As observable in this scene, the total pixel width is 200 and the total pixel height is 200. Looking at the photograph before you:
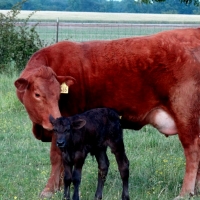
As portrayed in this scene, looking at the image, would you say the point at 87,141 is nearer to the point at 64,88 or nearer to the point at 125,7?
the point at 64,88

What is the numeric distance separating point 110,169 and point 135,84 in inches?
56.1

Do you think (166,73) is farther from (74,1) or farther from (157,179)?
(74,1)

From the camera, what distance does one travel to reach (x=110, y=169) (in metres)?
7.76

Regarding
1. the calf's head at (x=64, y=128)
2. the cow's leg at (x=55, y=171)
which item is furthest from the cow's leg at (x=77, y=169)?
the cow's leg at (x=55, y=171)

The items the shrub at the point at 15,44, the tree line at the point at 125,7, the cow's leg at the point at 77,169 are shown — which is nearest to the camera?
the cow's leg at the point at 77,169

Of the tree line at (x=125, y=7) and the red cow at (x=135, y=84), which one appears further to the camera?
the tree line at (x=125, y=7)

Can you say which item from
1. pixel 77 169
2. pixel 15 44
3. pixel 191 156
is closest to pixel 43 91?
pixel 77 169

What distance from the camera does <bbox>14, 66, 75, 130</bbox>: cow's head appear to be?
21.6 feet

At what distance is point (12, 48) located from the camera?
17.2 metres

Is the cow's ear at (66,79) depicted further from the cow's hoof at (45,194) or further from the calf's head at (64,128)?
the cow's hoof at (45,194)

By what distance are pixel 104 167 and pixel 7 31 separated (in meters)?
11.6

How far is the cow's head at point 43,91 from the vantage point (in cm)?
657

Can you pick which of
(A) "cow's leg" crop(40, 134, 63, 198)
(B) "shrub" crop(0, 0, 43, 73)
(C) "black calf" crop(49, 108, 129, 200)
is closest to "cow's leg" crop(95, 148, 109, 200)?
(C) "black calf" crop(49, 108, 129, 200)

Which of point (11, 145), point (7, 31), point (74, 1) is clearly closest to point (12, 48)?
point (7, 31)
